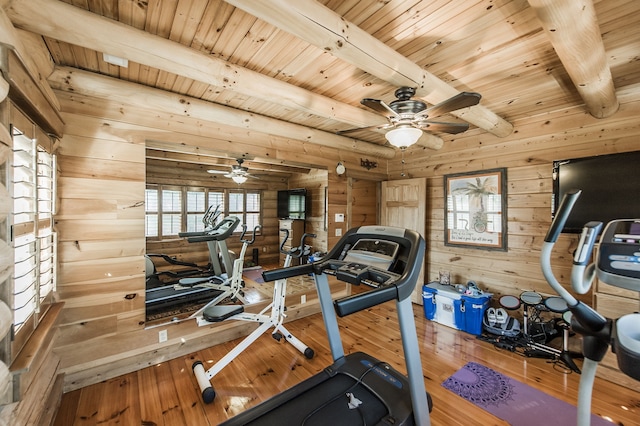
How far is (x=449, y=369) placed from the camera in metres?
2.46

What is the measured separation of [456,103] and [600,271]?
1196mm

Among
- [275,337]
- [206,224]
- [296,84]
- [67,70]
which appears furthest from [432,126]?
[206,224]

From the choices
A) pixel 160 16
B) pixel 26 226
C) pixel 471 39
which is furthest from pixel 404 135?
pixel 26 226

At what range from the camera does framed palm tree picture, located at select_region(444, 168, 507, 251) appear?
3396 mm

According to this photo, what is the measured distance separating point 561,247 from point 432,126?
2.14m

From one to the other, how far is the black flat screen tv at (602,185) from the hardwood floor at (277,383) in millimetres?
1492

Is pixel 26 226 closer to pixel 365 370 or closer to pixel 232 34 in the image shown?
pixel 232 34

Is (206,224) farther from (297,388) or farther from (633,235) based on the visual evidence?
(633,235)

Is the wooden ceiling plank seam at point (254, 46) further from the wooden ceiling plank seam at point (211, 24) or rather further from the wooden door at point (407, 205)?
the wooden door at point (407, 205)

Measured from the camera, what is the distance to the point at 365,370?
185 cm

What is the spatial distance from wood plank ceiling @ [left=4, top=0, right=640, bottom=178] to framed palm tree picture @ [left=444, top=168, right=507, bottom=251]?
110 centimetres

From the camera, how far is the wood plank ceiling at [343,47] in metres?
1.37

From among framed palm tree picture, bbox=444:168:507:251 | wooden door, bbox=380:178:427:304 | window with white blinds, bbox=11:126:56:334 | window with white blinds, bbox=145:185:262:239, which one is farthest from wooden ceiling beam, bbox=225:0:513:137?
window with white blinds, bbox=145:185:262:239

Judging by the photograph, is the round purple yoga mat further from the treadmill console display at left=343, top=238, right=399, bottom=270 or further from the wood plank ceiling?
the wood plank ceiling
